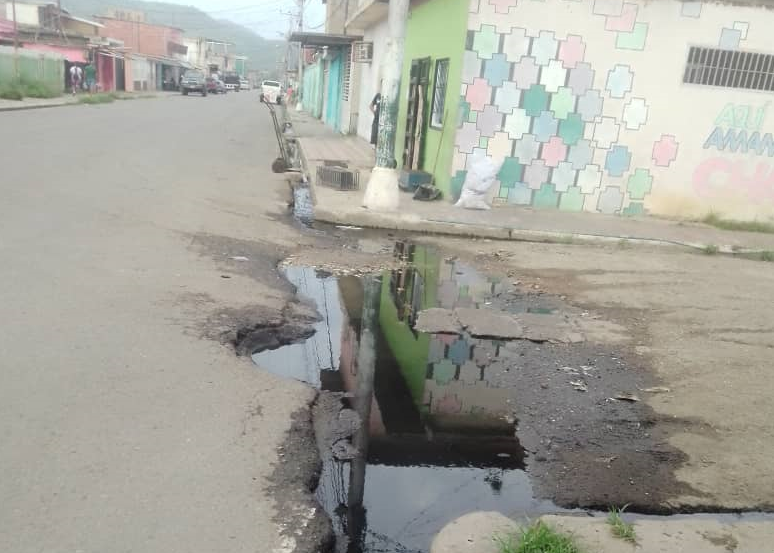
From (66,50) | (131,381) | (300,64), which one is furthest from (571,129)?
(300,64)

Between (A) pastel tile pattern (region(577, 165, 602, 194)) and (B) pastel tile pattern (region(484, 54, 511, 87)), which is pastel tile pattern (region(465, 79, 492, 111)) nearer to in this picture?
(B) pastel tile pattern (region(484, 54, 511, 87))

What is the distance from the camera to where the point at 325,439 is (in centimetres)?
352

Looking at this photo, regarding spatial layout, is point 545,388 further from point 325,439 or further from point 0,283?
point 0,283

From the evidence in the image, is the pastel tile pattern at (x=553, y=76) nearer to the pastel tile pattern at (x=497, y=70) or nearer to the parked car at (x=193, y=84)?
the pastel tile pattern at (x=497, y=70)

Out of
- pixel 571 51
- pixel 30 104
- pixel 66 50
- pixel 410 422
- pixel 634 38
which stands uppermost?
pixel 634 38

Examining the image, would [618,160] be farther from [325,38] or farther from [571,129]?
[325,38]

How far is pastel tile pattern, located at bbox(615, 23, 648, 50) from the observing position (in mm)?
10031

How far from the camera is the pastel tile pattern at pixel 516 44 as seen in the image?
9930 millimetres

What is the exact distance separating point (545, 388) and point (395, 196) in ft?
18.6

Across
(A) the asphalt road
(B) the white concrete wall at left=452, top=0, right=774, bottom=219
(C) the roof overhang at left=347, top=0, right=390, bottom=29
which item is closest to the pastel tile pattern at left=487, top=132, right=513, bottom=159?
(B) the white concrete wall at left=452, top=0, right=774, bottom=219

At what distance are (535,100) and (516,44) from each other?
0.91 meters

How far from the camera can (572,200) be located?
10734 mm

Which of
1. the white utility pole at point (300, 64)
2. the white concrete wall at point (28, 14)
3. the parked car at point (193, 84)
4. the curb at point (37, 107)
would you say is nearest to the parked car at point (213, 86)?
the parked car at point (193, 84)

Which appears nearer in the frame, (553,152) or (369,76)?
(553,152)
